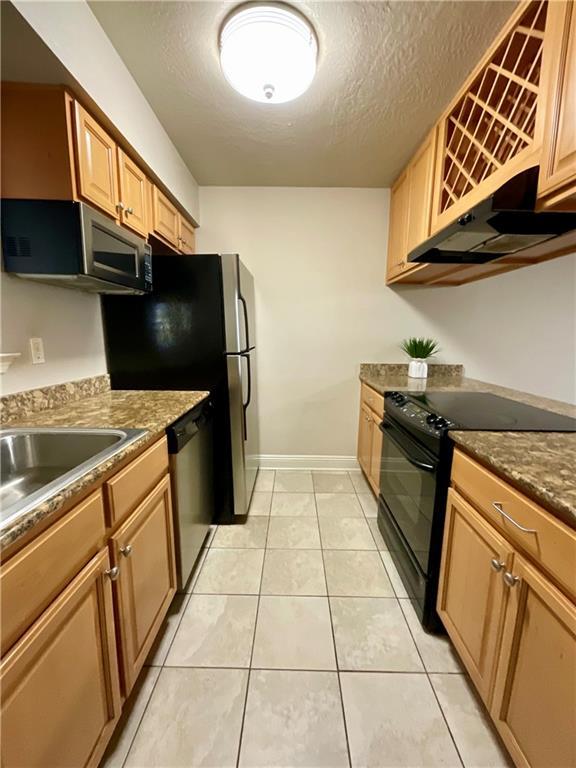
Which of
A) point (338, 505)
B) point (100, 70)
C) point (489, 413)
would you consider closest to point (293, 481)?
point (338, 505)

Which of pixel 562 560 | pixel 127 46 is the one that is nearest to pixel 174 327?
pixel 127 46

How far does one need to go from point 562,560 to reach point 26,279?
2.06 meters

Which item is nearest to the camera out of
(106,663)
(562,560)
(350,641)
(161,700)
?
(562,560)

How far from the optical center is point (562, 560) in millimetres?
736

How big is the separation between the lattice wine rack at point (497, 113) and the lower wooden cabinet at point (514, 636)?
1.40m

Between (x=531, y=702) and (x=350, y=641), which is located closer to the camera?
(x=531, y=702)

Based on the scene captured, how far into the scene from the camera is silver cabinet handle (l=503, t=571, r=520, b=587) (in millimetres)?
879

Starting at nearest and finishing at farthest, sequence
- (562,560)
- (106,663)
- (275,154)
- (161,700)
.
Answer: (562,560) < (106,663) < (161,700) < (275,154)

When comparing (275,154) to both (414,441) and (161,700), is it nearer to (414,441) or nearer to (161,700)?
(414,441)

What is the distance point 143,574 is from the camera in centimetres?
115

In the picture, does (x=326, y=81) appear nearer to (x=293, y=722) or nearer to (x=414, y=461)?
(x=414, y=461)

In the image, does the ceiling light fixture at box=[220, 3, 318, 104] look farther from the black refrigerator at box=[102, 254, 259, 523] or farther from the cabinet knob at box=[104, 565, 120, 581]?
the cabinet knob at box=[104, 565, 120, 581]

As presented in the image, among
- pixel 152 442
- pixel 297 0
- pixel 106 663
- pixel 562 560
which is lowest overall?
pixel 106 663

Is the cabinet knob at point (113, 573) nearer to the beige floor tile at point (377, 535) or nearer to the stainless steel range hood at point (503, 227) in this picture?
the beige floor tile at point (377, 535)
